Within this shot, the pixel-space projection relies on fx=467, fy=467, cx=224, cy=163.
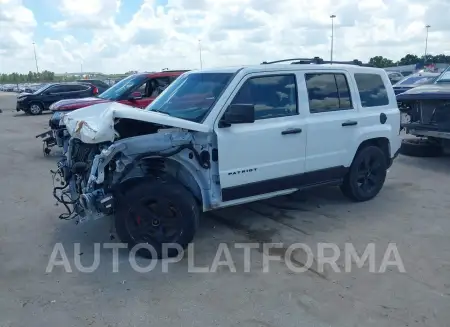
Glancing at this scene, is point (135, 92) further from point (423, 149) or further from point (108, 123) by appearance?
point (108, 123)

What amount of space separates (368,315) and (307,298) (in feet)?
1.68

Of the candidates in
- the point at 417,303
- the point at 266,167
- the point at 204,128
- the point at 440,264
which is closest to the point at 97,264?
the point at 204,128

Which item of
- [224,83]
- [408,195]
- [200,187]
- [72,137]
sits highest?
[224,83]

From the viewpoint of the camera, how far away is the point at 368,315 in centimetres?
363

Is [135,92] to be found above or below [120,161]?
above

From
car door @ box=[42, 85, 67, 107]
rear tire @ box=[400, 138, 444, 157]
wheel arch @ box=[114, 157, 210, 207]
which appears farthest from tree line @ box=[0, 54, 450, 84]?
wheel arch @ box=[114, 157, 210, 207]

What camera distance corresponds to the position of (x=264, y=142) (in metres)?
5.23

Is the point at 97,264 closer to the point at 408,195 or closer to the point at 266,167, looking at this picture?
the point at 266,167

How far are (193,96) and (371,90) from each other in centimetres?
260

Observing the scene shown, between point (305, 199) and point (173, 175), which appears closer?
point (173, 175)

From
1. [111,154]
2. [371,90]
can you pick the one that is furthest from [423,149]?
[111,154]

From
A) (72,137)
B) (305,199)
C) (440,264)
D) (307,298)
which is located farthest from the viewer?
(305,199)

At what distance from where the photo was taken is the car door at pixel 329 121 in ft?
18.7

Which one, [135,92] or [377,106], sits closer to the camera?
[377,106]
